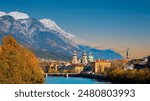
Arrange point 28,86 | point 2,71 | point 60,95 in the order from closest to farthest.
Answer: point 60,95, point 28,86, point 2,71

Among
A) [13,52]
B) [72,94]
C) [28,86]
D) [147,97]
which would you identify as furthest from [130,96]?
[13,52]

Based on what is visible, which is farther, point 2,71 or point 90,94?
point 2,71

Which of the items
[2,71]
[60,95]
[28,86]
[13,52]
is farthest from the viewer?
[13,52]

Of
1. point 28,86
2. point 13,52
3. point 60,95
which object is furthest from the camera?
point 13,52

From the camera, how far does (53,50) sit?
16.9 ft

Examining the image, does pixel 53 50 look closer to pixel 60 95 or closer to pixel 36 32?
pixel 36 32

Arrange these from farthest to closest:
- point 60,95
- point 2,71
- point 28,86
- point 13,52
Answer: point 13,52
point 2,71
point 28,86
point 60,95

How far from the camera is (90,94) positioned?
258 centimetres

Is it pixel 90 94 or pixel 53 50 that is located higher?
pixel 53 50

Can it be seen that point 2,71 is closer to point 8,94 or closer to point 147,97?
point 8,94

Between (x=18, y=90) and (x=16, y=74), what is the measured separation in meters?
2.46

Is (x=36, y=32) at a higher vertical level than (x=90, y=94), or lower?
higher

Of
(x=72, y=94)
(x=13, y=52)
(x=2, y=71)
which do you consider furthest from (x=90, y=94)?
(x=13, y=52)

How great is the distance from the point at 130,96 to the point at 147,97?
0.30 ft
